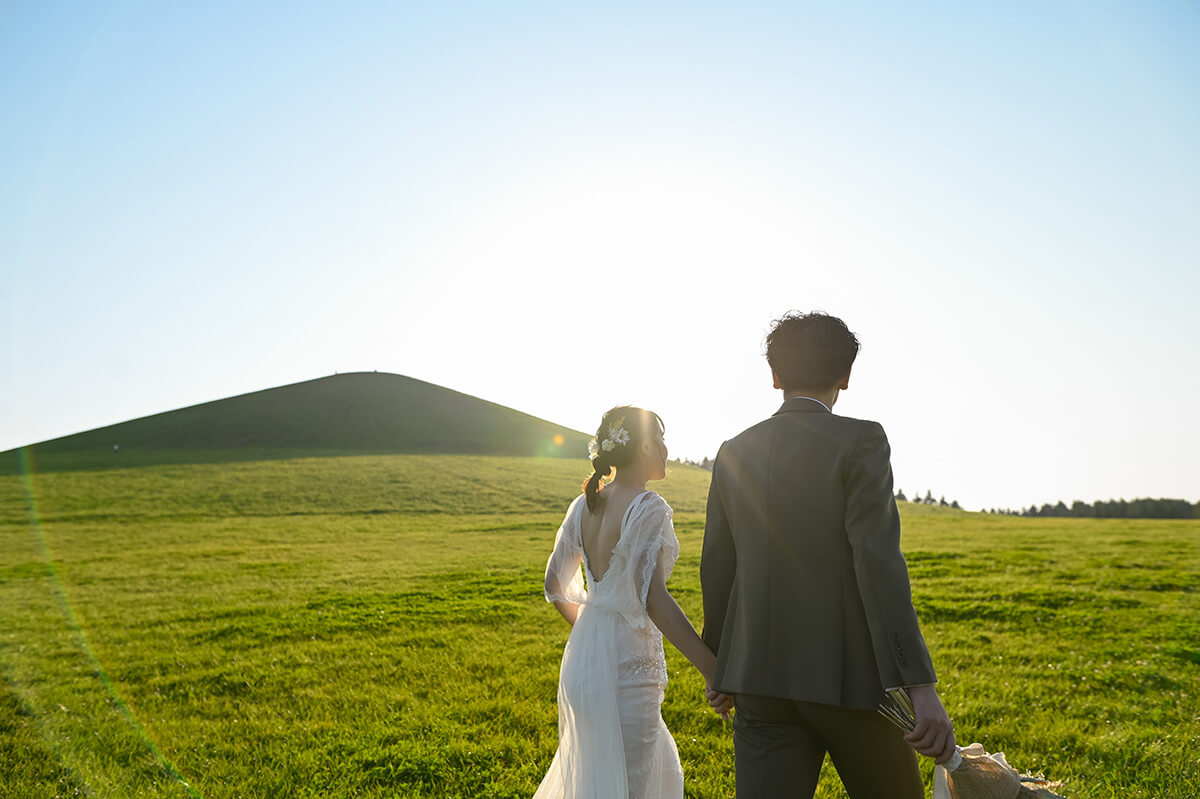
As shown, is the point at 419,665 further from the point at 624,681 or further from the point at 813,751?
the point at 813,751

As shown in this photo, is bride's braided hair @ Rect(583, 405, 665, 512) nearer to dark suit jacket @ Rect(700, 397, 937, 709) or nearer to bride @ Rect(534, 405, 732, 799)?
bride @ Rect(534, 405, 732, 799)

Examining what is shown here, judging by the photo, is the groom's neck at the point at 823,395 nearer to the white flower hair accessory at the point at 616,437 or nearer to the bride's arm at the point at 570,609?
the white flower hair accessory at the point at 616,437

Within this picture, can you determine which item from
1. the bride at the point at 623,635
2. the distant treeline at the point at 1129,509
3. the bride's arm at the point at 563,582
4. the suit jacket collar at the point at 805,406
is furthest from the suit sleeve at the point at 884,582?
the distant treeline at the point at 1129,509

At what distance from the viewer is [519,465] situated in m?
67.4

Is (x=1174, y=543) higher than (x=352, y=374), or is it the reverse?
(x=352, y=374)

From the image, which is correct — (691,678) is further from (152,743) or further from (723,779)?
(152,743)

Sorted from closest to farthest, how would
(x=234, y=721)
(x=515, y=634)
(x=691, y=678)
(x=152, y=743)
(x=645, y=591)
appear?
1. (x=645, y=591)
2. (x=152, y=743)
3. (x=234, y=721)
4. (x=691, y=678)
5. (x=515, y=634)

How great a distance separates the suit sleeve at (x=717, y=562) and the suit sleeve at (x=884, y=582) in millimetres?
776

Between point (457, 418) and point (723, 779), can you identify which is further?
point (457, 418)

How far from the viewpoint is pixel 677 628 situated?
437 centimetres

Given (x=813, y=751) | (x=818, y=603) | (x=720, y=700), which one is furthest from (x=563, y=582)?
(x=818, y=603)

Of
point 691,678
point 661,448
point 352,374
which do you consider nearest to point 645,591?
point 661,448

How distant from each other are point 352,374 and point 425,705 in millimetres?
122715

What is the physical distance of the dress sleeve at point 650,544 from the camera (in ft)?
15.3
